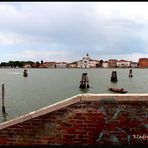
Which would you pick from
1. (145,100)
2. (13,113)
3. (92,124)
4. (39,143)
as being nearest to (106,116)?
(92,124)

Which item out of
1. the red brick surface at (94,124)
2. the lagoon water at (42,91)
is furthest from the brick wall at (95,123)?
the lagoon water at (42,91)

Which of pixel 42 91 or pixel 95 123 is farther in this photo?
pixel 42 91

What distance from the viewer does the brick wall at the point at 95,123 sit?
656 centimetres

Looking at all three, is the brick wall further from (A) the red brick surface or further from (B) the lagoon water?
(B) the lagoon water

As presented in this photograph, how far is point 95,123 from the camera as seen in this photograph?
6570 mm

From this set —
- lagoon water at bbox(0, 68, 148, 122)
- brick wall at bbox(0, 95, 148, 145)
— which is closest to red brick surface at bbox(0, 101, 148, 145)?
brick wall at bbox(0, 95, 148, 145)

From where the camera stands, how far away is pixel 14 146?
21.7ft

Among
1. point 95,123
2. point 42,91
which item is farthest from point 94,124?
point 42,91

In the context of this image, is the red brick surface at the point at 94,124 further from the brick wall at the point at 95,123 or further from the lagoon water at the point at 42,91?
the lagoon water at the point at 42,91

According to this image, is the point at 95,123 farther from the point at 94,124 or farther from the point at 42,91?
the point at 42,91

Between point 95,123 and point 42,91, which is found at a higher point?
point 95,123

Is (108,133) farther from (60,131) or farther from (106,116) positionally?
(60,131)

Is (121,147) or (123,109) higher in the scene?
(123,109)

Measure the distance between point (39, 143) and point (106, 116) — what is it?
59.7 inches
